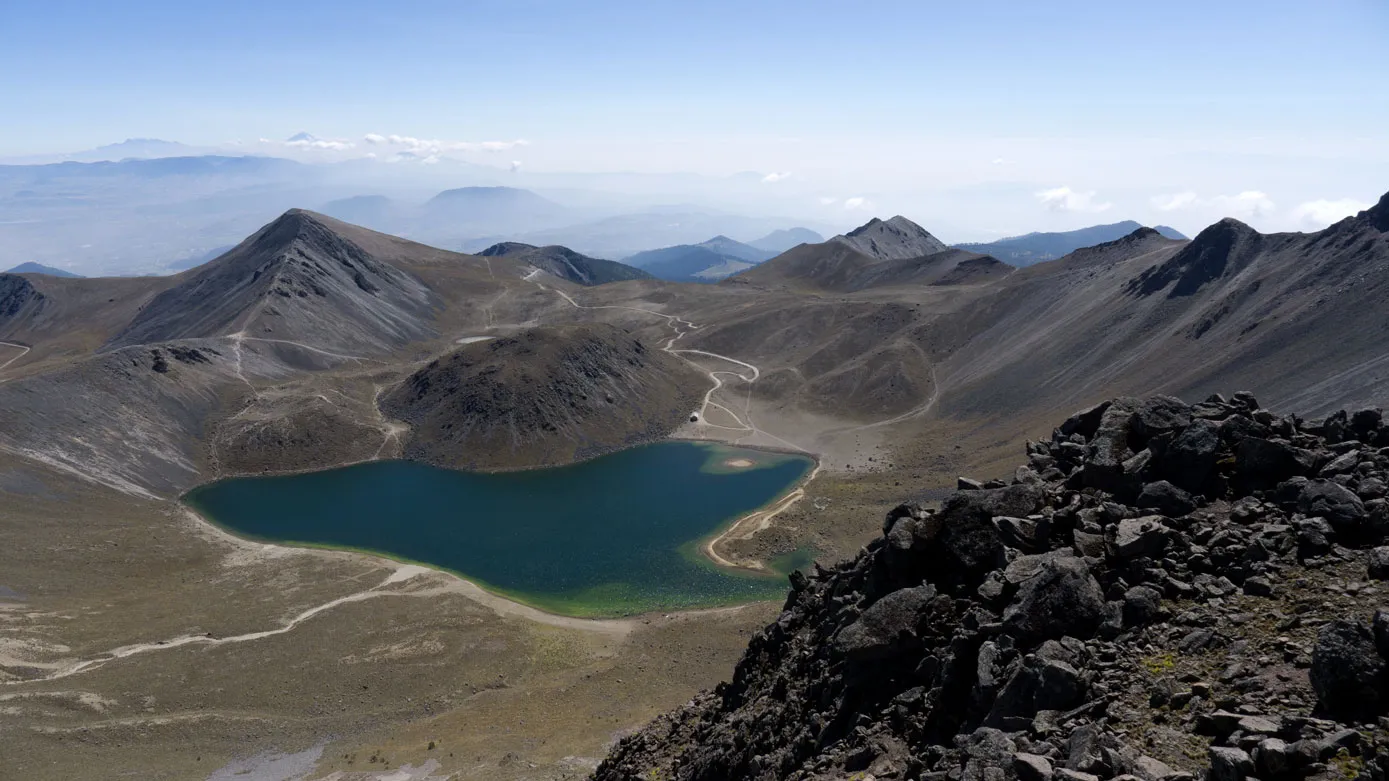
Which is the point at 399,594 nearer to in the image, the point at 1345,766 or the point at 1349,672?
the point at 1349,672

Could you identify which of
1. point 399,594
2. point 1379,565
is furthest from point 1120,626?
point 399,594

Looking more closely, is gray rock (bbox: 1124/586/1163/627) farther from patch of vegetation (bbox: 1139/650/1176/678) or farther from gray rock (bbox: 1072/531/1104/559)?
gray rock (bbox: 1072/531/1104/559)

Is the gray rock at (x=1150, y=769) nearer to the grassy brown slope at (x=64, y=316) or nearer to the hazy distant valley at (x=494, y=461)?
the hazy distant valley at (x=494, y=461)

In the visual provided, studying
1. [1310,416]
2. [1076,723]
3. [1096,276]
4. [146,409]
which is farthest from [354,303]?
[1076,723]

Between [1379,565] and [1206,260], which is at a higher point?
[1206,260]

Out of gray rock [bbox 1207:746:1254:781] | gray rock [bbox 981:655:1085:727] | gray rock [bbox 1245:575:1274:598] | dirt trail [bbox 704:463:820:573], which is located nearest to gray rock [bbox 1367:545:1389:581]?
gray rock [bbox 1245:575:1274:598]

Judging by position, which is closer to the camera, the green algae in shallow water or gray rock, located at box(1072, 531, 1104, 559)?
gray rock, located at box(1072, 531, 1104, 559)
